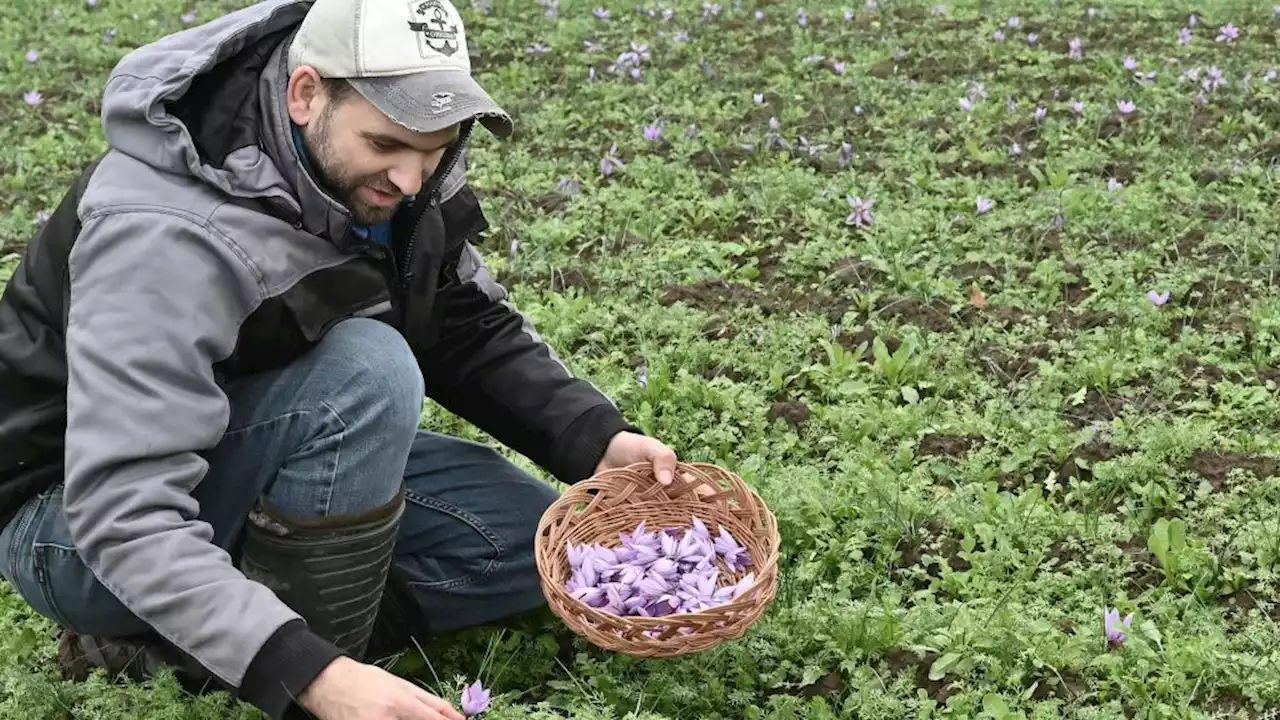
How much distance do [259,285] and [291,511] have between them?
475 millimetres

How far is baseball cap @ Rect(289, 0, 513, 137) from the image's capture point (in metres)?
2.61

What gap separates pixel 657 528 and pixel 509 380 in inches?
19.1

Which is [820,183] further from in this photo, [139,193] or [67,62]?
[67,62]

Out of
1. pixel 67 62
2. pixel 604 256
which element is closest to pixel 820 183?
pixel 604 256

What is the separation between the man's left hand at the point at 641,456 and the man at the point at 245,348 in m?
0.02

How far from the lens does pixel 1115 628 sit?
310 centimetres

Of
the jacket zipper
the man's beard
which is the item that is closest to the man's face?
the man's beard

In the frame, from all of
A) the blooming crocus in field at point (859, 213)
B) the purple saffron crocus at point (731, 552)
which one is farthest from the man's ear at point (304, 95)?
the blooming crocus in field at point (859, 213)

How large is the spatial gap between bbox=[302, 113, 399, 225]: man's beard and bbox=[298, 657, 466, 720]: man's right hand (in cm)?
86

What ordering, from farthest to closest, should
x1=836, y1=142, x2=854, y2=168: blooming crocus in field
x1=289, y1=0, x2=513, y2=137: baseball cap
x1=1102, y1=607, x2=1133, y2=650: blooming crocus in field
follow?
x1=836, y1=142, x2=854, y2=168: blooming crocus in field < x1=1102, y1=607, x2=1133, y2=650: blooming crocus in field < x1=289, y1=0, x2=513, y2=137: baseball cap

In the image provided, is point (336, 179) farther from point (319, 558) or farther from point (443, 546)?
point (443, 546)

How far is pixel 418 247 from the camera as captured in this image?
3066 millimetres

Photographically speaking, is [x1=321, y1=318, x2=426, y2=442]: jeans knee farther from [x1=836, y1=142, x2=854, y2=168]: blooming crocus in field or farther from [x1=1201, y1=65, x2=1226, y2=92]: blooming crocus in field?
[x1=1201, y1=65, x2=1226, y2=92]: blooming crocus in field

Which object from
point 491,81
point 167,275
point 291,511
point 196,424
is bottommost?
point 491,81
